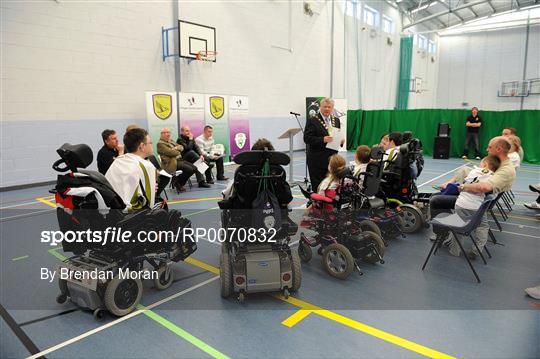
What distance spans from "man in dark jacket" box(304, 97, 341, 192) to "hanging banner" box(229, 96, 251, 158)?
5646 mm

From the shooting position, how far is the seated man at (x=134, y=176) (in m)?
2.66

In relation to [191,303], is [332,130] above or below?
above

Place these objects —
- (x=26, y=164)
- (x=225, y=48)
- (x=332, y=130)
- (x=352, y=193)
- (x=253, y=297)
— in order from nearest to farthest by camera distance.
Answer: (x=253, y=297)
(x=352, y=193)
(x=332, y=130)
(x=26, y=164)
(x=225, y=48)

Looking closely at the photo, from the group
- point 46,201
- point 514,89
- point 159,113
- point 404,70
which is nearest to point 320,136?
point 46,201

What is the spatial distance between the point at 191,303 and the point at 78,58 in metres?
6.42

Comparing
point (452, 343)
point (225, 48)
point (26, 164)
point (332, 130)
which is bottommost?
point (452, 343)

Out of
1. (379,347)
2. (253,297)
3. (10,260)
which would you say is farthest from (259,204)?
(10,260)

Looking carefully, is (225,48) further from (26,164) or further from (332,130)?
(332,130)

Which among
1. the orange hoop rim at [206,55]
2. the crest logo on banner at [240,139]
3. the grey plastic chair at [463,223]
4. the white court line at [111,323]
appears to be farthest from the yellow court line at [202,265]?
the crest logo on banner at [240,139]

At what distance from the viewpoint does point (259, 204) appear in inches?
113

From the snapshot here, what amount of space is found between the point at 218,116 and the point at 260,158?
286 inches

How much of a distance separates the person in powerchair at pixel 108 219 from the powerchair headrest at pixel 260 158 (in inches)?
27.2

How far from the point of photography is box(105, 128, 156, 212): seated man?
266cm

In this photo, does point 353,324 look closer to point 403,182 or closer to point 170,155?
point 403,182
